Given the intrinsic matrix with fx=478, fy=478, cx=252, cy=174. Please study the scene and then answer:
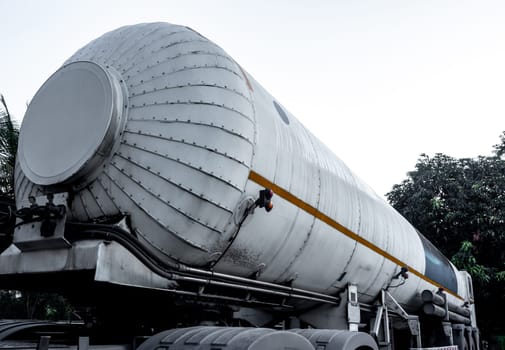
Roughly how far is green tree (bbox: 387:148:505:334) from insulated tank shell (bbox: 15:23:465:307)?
18.7m

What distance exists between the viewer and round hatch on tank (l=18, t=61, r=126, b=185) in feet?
12.4

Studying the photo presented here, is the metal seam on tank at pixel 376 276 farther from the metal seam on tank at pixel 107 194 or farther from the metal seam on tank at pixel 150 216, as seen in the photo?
the metal seam on tank at pixel 107 194

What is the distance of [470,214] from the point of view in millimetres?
22547

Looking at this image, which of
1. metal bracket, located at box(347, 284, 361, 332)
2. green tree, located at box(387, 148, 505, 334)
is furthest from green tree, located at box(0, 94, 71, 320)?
green tree, located at box(387, 148, 505, 334)

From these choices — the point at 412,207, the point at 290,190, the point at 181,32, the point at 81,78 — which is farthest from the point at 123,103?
the point at 412,207

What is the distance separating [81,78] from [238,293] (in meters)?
2.46

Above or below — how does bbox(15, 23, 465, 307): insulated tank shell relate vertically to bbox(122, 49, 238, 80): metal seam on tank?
below

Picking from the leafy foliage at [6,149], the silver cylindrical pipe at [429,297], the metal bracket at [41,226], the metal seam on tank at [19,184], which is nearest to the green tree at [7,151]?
the leafy foliage at [6,149]

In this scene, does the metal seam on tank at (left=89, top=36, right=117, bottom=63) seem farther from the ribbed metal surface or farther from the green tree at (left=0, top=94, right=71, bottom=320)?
the green tree at (left=0, top=94, right=71, bottom=320)

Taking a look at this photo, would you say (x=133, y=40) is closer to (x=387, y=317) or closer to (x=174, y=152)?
(x=174, y=152)

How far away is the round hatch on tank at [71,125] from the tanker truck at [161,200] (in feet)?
0.04

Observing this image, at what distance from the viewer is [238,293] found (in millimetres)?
4684

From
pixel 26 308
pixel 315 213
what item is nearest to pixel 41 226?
pixel 315 213

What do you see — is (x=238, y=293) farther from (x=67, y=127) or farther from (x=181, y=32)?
(x=181, y=32)
